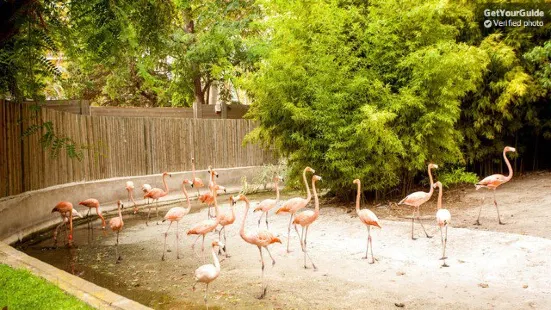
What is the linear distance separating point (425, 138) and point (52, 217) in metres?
8.33

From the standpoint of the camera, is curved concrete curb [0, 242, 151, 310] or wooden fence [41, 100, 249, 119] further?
wooden fence [41, 100, 249, 119]

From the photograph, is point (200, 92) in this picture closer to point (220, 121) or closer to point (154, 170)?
point (220, 121)

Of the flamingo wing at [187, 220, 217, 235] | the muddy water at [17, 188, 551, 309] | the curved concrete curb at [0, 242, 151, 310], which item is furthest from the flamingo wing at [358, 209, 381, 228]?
the curved concrete curb at [0, 242, 151, 310]

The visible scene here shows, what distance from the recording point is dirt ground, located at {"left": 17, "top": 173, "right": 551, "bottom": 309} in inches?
241

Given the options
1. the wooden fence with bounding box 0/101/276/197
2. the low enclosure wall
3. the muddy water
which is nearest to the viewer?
the muddy water

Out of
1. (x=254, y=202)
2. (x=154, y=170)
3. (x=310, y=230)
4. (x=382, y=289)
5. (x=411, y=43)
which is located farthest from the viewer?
(x=154, y=170)

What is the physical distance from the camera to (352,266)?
754cm

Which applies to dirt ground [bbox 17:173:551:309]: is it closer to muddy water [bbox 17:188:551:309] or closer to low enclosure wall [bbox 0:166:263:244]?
muddy water [bbox 17:188:551:309]

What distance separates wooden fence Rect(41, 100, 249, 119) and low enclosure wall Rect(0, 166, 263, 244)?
2.31 m

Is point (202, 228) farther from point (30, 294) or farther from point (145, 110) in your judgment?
point (145, 110)

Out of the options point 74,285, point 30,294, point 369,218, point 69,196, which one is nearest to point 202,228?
point 369,218

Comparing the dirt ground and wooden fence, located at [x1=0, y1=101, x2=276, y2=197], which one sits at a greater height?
wooden fence, located at [x1=0, y1=101, x2=276, y2=197]

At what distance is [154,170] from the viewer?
15555 millimetres

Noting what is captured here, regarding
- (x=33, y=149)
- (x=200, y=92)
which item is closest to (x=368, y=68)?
(x=33, y=149)
